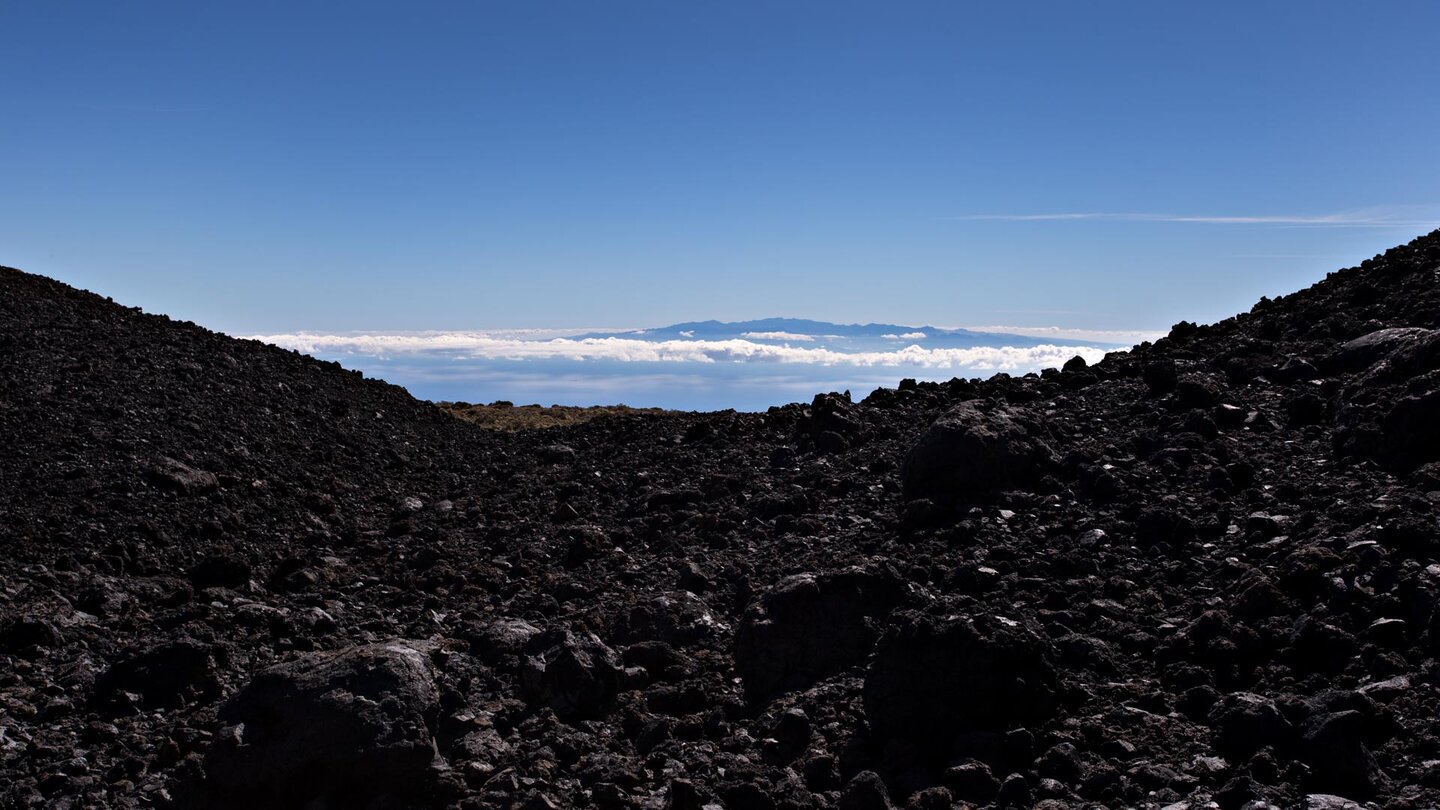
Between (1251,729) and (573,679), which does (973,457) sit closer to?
(573,679)

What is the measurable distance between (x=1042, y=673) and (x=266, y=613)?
6.85 m

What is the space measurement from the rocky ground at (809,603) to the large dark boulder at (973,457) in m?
0.04

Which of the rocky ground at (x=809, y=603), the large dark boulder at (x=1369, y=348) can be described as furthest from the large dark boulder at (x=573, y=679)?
the large dark boulder at (x=1369, y=348)

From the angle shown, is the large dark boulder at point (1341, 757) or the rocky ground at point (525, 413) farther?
the rocky ground at point (525, 413)

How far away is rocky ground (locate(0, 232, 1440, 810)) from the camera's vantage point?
21.6 ft

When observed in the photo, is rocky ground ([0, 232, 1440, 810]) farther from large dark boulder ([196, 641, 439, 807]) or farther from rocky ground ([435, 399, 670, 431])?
rocky ground ([435, 399, 670, 431])

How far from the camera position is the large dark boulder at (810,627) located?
8070 mm

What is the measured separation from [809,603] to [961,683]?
1.79 meters

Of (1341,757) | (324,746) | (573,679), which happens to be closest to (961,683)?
(1341,757)

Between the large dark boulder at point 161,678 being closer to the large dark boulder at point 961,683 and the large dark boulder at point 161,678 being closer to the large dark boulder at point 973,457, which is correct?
the large dark boulder at point 961,683

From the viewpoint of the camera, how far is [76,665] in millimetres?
8750

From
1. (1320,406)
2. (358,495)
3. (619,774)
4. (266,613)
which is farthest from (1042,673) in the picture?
(358,495)

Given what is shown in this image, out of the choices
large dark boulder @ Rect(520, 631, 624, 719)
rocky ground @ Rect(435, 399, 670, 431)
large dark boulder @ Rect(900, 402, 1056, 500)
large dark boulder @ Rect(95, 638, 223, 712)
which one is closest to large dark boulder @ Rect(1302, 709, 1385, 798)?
large dark boulder @ Rect(520, 631, 624, 719)

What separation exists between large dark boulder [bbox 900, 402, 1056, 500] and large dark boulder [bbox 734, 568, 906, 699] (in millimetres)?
2545
